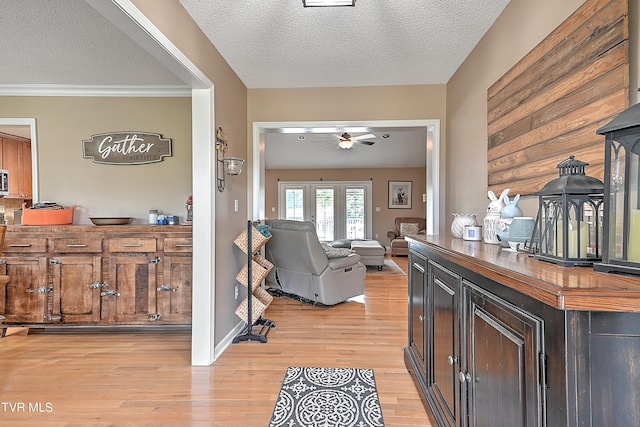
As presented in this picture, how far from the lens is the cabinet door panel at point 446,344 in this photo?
4.38 ft

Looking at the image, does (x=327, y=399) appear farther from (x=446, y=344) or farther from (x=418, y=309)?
(x=446, y=344)

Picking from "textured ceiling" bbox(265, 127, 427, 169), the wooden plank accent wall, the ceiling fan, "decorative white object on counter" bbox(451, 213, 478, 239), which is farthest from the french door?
"decorative white object on counter" bbox(451, 213, 478, 239)

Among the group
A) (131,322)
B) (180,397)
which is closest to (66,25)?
(131,322)

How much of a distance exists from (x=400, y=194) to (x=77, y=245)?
A: 8.28 m

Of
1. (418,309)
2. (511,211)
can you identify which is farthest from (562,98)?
(418,309)

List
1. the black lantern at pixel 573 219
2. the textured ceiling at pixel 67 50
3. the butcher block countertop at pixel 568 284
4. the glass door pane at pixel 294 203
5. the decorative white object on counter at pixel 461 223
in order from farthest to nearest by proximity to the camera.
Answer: the glass door pane at pixel 294 203 < the textured ceiling at pixel 67 50 < the decorative white object on counter at pixel 461 223 < the black lantern at pixel 573 219 < the butcher block countertop at pixel 568 284

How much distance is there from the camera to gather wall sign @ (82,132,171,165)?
3.38m

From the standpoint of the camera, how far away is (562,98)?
1.47 m

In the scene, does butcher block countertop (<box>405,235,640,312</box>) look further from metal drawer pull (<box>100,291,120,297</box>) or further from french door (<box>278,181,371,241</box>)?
french door (<box>278,181,371,241</box>)

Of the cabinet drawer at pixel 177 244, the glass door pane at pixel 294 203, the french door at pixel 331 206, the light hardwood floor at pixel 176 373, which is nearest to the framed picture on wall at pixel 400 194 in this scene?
the french door at pixel 331 206

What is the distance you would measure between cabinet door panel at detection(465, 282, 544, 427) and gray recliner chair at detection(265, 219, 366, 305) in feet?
8.33

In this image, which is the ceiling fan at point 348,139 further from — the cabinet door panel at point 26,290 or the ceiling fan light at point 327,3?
the cabinet door panel at point 26,290

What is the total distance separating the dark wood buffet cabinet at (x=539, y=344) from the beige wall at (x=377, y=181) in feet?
27.6

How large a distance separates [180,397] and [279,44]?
2648 mm
